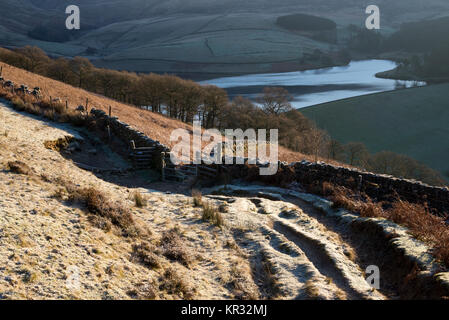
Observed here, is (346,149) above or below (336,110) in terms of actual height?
below

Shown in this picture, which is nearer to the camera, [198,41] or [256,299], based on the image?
[256,299]

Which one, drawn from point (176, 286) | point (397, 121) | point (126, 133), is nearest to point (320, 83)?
point (397, 121)

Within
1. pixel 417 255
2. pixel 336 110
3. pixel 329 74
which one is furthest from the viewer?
pixel 329 74

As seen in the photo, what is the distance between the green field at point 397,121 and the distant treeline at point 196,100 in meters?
17.4

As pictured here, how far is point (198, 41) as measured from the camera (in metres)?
198

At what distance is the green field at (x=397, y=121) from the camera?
68.2 meters

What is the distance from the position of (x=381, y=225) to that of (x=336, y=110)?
74.9 metres

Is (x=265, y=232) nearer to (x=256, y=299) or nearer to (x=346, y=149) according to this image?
(x=256, y=299)

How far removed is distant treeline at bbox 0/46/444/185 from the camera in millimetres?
52562

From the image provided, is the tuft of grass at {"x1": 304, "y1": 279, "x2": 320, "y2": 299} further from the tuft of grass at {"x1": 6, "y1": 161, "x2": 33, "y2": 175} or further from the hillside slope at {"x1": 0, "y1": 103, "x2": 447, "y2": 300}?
the tuft of grass at {"x1": 6, "y1": 161, "x2": 33, "y2": 175}

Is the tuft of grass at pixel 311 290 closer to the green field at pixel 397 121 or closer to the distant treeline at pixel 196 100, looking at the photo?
the distant treeline at pixel 196 100

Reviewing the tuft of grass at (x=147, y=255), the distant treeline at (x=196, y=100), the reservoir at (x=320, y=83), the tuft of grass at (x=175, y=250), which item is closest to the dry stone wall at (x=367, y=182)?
the tuft of grass at (x=175, y=250)

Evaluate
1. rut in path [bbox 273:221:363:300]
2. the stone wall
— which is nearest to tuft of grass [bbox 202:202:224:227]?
rut in path [bbox 273:221:363:300]

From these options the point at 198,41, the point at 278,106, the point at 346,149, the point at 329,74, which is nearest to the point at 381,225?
the point at 346,149
